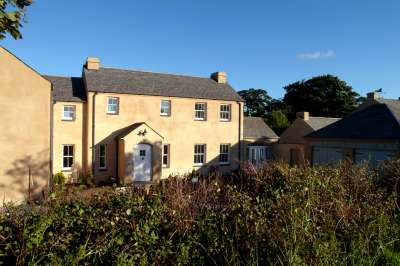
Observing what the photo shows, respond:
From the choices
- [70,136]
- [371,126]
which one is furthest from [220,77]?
[371,126]

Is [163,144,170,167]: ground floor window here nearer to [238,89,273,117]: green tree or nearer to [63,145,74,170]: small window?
[63,145,74,170]: small window

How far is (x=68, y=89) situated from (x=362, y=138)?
705 inches

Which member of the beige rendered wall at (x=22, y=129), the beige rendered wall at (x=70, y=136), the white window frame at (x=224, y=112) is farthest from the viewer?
the white window frame at (x=224, y=112)

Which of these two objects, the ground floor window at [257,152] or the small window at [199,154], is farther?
the ground floor window at [257,152]

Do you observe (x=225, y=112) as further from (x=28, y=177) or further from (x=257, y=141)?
(x=28, y=177)

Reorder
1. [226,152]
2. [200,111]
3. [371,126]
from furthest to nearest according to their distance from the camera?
[226,152] < [200,111] < [371,126]

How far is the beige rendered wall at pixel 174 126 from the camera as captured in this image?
23.2 m

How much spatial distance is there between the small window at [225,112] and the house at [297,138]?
6.44 m

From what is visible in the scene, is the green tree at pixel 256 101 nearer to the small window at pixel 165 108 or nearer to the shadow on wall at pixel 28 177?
the small window at pixel 165 108

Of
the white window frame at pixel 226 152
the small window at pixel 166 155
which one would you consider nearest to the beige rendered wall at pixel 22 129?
the small window at pixel 166 155

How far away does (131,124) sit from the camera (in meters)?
24.3

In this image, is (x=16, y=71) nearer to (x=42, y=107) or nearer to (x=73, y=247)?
(x=42, y=107)

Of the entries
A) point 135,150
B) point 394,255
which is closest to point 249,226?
point 394,255

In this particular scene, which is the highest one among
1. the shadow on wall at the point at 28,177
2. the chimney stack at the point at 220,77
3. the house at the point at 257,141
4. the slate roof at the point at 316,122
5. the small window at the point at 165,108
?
the chimney stack at the point at 220,77
